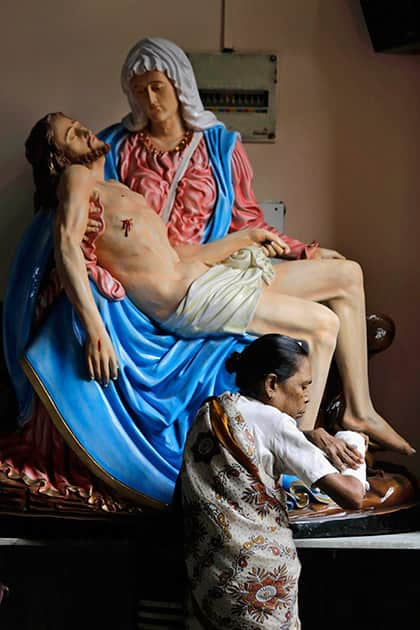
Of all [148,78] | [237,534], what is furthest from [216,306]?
[237,534]

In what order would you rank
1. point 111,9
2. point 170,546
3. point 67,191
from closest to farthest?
point 170,546
point 67,191
point 111,9

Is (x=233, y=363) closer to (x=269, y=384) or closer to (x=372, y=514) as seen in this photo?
(x=269, y=384)

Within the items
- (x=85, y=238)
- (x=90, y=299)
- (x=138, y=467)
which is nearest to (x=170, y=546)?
(x=138, y=467)

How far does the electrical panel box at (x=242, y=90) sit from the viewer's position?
4285 mm

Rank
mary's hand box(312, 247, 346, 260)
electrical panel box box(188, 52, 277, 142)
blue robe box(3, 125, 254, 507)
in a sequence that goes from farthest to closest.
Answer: electrical panel box box(188, 52, 277, 142) < mary's hand box(312, 247, 346, 260) < blue robe box(3, 125, 254, 507)

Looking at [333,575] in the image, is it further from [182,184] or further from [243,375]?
[182,184]

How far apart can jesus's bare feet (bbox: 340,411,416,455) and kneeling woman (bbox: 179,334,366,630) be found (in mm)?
883

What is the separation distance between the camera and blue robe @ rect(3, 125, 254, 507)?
10.3 ft

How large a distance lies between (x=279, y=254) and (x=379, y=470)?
724mm

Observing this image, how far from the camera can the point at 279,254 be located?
3.59 meters

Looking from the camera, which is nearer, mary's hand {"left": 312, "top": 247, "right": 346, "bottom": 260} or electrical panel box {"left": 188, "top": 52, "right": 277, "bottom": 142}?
mary's hand {"left": 312, "top": 247, "right": 346, "bottom": 260}

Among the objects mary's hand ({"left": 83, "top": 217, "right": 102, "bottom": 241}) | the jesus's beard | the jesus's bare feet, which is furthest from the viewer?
the jesus's bare feet

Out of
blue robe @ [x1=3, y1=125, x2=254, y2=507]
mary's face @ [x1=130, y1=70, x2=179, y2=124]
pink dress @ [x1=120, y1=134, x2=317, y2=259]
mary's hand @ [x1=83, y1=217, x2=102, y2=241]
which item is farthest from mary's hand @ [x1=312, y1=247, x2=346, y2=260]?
mary's hand @ [x1=83, y1=217, x2=102, y2=241]

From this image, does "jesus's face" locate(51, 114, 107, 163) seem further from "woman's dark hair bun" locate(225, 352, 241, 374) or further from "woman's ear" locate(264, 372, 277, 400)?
"woman's ear" locate(264, 372, 277, 400)
